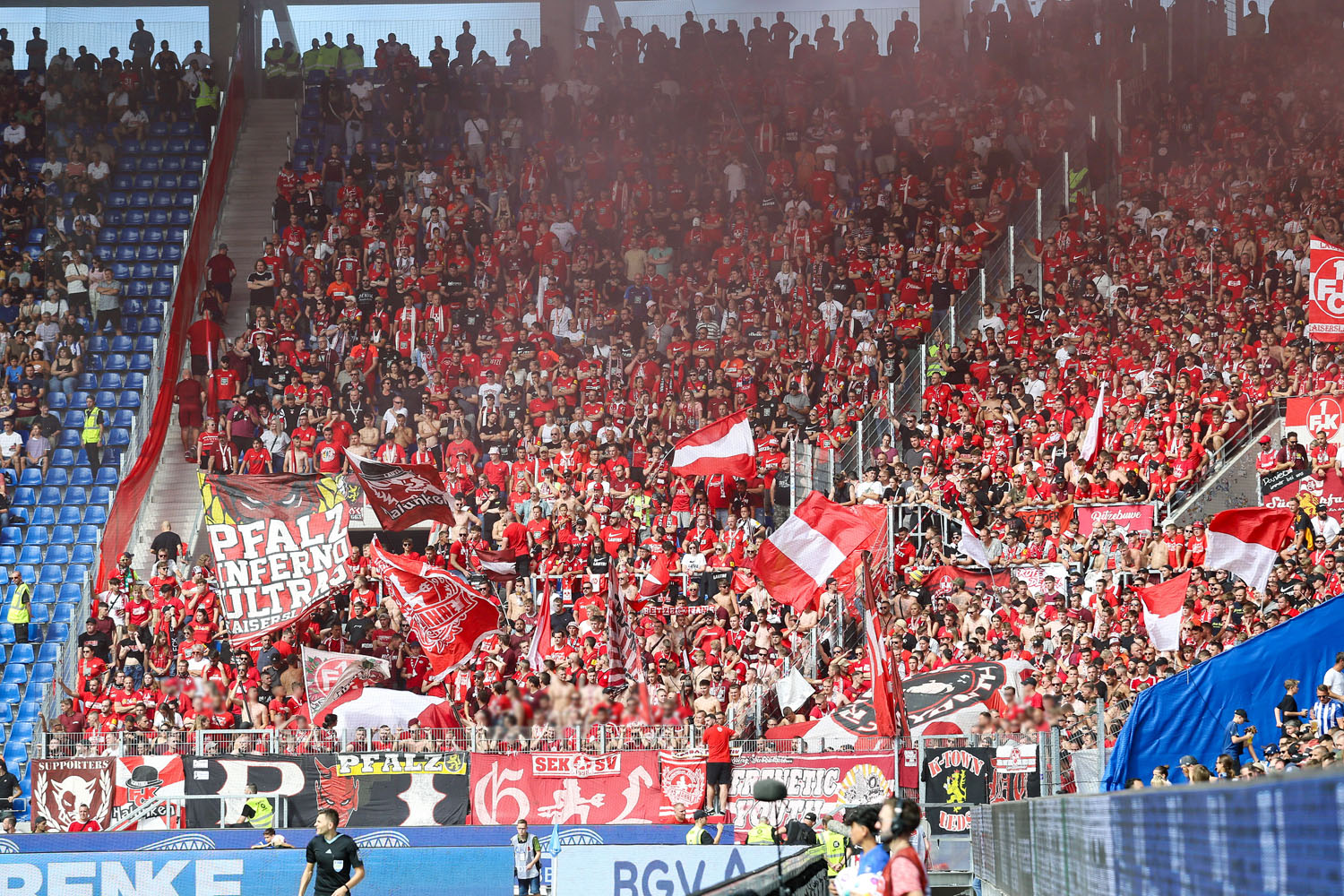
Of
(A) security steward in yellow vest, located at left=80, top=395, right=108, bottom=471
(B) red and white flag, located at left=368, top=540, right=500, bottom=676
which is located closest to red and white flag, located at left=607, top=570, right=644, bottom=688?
(B) red and white flag, located at left=368, top=540, right=500, bottom=676

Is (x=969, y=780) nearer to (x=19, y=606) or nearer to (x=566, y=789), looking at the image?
(x=566, y=789)

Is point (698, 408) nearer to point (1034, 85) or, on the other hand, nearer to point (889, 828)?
point (1034, 85)

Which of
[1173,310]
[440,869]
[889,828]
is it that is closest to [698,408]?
[1173,310]

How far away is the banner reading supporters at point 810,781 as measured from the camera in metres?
18.8

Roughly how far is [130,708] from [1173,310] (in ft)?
54.9

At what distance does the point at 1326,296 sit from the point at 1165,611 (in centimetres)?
586

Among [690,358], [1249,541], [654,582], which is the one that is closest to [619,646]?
[654,582]

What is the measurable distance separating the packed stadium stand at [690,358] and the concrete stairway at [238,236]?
22 cm

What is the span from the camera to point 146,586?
26453 millimetres

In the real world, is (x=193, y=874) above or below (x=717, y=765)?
below

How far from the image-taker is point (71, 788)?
21.1 metres

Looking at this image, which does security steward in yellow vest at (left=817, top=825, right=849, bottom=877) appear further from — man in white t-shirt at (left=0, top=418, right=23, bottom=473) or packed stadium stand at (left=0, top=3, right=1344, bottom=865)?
man in white t-shirt at (left=0, top=418, right=23, bottom=473)

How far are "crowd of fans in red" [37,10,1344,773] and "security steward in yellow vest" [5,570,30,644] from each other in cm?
220

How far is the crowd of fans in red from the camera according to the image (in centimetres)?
2341
